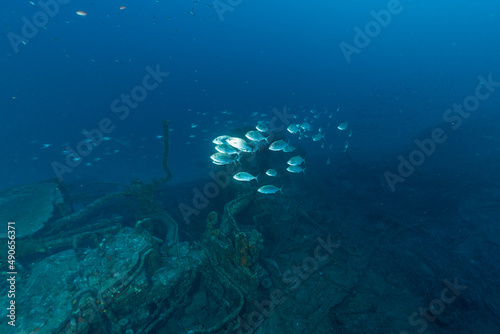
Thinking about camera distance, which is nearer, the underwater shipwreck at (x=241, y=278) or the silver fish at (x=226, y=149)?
the underwater shipwreck at (x=241, y=278)

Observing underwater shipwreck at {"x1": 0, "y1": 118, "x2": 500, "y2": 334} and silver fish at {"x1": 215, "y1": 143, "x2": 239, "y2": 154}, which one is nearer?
underwater shipwreck at {"x1": 0, "y1": 118, "x2": 500, "y2": 334}

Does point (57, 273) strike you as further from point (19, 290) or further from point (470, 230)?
point (470, 230)

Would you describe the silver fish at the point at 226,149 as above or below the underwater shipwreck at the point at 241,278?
above

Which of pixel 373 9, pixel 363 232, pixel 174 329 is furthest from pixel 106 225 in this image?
pixel 373 9

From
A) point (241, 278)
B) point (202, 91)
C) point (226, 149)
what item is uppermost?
point (202, 91)

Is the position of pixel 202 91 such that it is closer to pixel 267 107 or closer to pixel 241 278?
pixel 267 107

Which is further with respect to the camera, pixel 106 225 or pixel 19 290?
pixel 106 225

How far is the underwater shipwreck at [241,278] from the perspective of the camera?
5.82m

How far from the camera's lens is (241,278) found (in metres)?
6.09

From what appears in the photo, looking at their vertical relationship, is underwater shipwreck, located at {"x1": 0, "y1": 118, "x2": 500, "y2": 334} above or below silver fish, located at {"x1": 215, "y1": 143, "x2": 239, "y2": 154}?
below

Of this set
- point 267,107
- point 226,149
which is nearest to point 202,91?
point 267,107

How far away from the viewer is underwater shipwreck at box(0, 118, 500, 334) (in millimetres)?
5816

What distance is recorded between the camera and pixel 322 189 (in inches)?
527

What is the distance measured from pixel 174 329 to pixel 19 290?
463 cm
